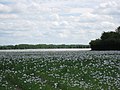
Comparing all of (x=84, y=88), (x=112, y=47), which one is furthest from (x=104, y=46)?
(x=84, y=88)

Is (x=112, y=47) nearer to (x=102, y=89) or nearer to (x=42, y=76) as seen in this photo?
(x=42, y=76)

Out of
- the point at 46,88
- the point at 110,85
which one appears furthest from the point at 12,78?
the point at 110,85

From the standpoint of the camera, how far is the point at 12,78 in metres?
26.7

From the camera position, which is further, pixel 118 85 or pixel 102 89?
pixel 118 85

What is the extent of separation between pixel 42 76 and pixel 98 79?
5.23 meters

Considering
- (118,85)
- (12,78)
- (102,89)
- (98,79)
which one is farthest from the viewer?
(12,78)

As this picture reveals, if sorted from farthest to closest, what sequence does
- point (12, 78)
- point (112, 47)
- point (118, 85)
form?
point (112, 47), point (12, 78), point (118, 85)

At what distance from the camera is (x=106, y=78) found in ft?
82.7

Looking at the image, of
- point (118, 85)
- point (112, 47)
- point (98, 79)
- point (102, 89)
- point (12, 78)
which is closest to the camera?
point (102, 89)

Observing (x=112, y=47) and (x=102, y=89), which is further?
(x=112, y=47)

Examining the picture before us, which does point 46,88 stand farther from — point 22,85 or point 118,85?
point 118,85

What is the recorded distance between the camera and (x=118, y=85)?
21.9 m

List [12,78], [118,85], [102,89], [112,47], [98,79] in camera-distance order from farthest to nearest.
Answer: [112,47] < [12,78] < [98,79] < [118,85] < [102,89]

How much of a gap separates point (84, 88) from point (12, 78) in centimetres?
769
